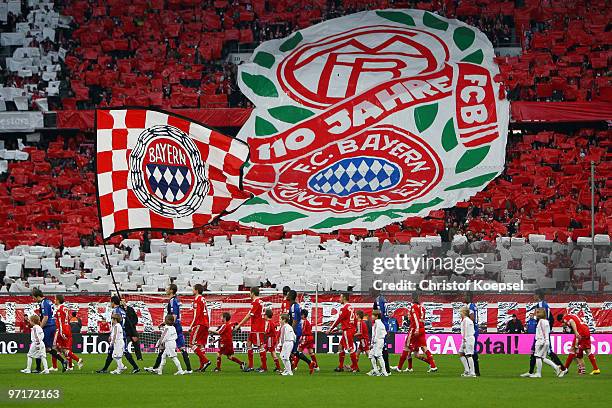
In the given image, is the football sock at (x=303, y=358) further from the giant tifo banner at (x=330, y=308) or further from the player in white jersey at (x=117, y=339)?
the giant tifo banner at (x=330, y=308)

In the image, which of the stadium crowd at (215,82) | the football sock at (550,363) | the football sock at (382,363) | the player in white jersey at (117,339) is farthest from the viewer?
the stadium crowd at (215,82)

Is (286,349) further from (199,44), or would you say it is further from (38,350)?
(199,44)

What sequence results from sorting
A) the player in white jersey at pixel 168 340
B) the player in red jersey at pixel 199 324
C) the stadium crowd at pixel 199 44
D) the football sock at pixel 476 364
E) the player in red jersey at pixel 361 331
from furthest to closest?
the stadium crowd at pixel 199 44 → the player in red jersey at pixel 361 331 → the player in red jersey at pixel 199 324 → the player in white jersey at pixel 168 340 → the football sock at pixel 476 364

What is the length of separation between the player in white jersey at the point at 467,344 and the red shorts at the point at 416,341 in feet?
5.27

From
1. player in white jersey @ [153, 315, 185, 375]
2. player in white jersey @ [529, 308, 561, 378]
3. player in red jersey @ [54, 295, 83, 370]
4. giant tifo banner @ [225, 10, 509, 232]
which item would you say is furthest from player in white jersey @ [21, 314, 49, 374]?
giant tifo banner @ [225, 10, 509, 232]

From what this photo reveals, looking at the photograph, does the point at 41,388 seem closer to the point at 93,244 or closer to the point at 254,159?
the point at 93,244

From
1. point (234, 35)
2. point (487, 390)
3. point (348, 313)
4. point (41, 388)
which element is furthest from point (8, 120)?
point (487, 390)

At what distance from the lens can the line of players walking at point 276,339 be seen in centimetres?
2381

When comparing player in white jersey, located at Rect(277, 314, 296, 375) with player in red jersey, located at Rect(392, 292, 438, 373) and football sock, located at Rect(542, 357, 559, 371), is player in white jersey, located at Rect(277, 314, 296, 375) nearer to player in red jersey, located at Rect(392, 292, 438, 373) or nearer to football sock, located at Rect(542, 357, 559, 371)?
player in red jersey, located at Rect(392, 292, 438, 373)

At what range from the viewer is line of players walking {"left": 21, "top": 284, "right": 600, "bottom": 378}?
23.8 metres

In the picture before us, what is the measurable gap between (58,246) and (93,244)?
120cm

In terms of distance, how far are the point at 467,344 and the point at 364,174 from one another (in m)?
19.5

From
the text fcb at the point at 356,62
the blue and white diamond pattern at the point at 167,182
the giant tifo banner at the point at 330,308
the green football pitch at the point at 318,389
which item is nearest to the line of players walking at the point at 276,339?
the green football pitch at the point at 318,389

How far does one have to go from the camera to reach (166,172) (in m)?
19.4
